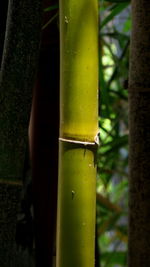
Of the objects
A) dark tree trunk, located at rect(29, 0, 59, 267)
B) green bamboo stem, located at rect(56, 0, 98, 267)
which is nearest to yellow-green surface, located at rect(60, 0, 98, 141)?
green bamboo stem, located at rect(56, 0, 98, 267)

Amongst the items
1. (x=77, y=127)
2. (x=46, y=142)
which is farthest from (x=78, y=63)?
(x=46, y=142)

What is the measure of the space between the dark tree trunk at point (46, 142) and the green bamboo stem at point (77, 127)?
8.8 inches

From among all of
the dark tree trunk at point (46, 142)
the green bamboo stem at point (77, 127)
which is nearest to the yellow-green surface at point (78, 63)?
the green bamboo stem at point (77, 127)

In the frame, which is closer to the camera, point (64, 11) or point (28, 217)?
point (64, 11)

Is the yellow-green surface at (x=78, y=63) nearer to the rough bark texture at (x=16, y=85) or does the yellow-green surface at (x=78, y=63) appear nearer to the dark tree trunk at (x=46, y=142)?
the rough bark texture at (x=16, y=85)

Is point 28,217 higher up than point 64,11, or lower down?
lower down

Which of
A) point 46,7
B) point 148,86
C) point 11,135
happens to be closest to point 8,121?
point 11,135

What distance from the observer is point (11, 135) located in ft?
1.34

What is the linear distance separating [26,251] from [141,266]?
14 centimetres

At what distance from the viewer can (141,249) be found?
459 mm

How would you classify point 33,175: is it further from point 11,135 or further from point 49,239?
point 11,135

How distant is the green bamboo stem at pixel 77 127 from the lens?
14.9 inches

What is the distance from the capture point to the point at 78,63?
1.24 ft

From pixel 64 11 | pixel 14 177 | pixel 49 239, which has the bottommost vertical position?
pixel 49 239
